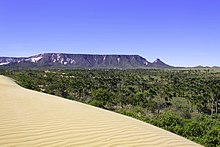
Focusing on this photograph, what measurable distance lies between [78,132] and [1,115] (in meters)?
2.15

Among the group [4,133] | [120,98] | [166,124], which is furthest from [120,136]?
[120,98]

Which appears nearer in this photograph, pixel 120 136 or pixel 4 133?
pixel 4 133

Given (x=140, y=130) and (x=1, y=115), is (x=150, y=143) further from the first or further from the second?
(x=1, y=115)

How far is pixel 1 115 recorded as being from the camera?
7.71 m

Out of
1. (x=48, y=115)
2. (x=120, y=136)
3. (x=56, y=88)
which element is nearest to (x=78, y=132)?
(x=120, y=136)

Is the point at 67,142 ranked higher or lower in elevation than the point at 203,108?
higher

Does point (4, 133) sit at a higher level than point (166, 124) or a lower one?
higher

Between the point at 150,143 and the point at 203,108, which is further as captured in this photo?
the point at 203,108

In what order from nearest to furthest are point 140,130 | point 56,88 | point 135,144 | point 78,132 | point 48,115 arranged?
1. point 135,144
2. point 78,132
3. point 140,130
4. point 48,115
5. point 56,88

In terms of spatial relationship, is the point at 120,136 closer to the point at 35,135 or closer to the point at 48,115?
the point at 35,135

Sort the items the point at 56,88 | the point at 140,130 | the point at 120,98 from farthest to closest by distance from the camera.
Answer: the point at 56,88 → the point at 120,98 → the point at 140,130

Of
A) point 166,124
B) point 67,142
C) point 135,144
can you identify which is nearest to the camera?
point 67,142

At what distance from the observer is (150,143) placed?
20.7 feet

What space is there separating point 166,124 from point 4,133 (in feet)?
55.4
